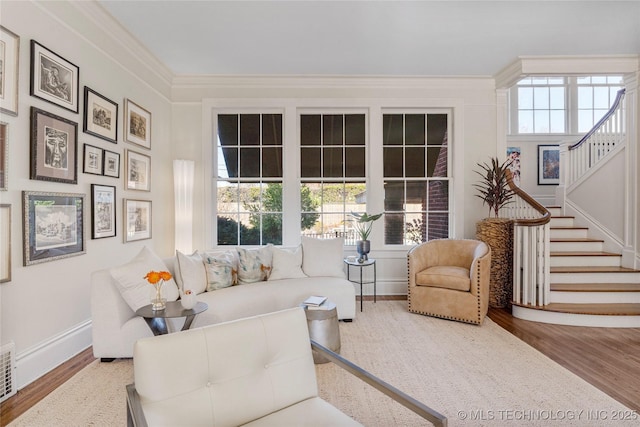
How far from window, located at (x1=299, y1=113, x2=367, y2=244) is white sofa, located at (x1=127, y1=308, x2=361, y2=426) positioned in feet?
11.7

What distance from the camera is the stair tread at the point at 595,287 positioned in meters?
3.92

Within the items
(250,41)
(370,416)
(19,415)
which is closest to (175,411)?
(370,416)

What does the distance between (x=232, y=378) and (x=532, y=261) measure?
3.77 m

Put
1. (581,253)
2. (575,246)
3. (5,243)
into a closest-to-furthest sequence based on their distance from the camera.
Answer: (5,243) < (581,253) < (575,246)

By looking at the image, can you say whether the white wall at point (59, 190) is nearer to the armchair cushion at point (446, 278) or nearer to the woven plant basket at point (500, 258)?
the armchair cushion at point (446, 278)

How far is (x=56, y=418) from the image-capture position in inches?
80.1

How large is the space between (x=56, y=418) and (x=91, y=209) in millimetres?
1734

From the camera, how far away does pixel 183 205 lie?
465 cm

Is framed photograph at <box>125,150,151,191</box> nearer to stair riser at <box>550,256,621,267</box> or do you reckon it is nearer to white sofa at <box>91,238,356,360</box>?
white sofa at <box>91,238,356,360</box>

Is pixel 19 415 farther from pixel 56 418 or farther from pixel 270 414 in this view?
pixel 270 414

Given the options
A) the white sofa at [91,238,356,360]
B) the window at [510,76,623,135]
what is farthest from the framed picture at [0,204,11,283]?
the window at [510,76,623,135]

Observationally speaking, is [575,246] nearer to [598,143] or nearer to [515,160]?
[598,143]

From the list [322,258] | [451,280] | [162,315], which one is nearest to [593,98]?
[451,280]

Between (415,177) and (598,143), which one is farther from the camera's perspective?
(598,143)
